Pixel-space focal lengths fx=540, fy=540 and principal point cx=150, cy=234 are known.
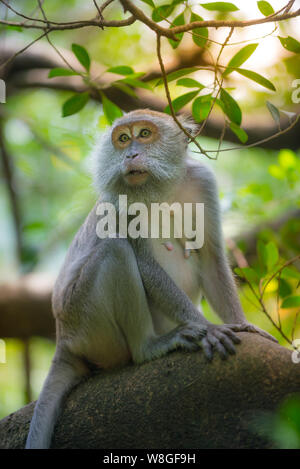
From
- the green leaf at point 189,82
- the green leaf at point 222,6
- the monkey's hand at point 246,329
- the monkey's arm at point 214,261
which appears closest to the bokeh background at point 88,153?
the monkey's arm at point 214,261

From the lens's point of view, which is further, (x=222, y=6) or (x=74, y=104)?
(x=74, y=104)

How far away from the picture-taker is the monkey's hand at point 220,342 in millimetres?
4621

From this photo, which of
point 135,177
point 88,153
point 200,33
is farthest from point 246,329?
point 88,153

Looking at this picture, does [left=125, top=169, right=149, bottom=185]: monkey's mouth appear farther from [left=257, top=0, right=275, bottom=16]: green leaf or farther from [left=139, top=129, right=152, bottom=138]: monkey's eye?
[left=257, top=0, right=275, bottom=16]: green leaf

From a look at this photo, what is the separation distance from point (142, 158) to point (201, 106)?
1.17 meters

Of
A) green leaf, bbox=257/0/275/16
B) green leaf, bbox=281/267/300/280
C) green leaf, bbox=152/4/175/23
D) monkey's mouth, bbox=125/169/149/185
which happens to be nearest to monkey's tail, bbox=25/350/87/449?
monkey's mouth, bbox=125/169/149/185

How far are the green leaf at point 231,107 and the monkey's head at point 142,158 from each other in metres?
1.17

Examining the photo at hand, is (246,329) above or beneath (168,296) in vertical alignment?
beneath

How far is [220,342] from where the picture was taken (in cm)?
471

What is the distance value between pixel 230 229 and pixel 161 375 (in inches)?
228

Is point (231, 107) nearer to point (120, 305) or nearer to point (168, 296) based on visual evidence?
point (168, 296)

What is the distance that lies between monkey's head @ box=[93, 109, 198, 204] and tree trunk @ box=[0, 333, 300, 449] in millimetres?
1871

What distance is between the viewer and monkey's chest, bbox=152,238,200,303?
5980 mm

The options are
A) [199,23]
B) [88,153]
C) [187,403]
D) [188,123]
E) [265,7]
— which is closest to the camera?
[199,23]
